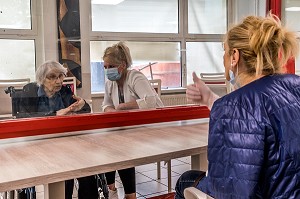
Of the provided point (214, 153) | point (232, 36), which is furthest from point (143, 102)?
point (214, 153)

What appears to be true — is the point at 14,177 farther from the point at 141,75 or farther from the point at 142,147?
the point at 141,75

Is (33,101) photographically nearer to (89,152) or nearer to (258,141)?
(89,152)

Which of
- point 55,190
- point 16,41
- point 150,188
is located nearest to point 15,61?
point 16,41

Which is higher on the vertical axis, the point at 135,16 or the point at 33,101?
the point at 135,16

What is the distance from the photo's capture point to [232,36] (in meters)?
1.31

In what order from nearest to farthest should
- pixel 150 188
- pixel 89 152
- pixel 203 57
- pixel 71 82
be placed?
pixel 89 152
pixel 71 82
pixel 203 57
pixel 150 188

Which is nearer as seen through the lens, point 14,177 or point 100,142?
point 14,177

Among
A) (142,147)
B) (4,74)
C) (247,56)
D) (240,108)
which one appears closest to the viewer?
(240,108)

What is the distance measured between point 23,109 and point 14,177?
83cm

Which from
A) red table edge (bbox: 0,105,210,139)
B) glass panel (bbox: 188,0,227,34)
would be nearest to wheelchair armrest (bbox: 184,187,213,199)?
red table edge (bbox: 0,105,210,139)

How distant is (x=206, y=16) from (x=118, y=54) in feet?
3.07

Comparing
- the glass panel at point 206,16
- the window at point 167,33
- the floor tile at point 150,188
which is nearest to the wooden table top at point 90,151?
the window at point 167,33

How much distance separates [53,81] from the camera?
6.71 ft

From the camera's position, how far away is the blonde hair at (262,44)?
48.5 inches
